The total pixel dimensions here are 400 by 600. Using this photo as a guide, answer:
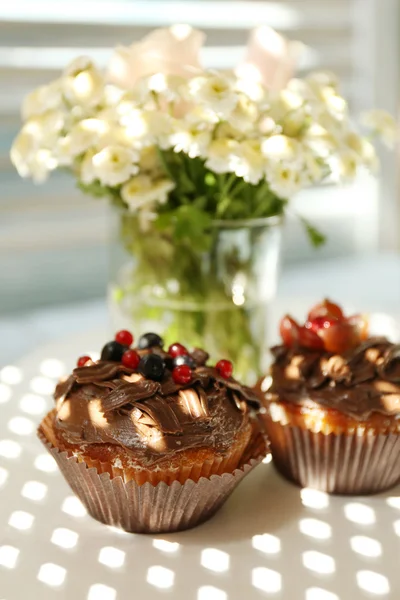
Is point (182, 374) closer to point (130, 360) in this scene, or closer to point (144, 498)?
point (130, 360)

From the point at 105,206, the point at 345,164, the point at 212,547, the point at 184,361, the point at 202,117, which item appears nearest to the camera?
the point at 212,547

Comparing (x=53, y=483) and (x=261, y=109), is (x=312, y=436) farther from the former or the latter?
(x=261, y=109)

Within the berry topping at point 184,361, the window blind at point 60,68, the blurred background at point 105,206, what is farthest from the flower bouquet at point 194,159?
the window blind at point 60,68

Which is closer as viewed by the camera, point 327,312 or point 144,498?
point 144,498

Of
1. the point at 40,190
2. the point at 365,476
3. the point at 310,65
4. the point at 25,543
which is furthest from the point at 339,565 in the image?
the point at 310,65

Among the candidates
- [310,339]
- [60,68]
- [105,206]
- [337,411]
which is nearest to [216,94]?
[310,339]

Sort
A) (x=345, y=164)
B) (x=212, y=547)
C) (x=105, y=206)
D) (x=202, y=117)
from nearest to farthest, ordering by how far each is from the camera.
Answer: (x=212, y=547)
(x=202, y=117)
(x=345, y=164)
(x=105, y=206)

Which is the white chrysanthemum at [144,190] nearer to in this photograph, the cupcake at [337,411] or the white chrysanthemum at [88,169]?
the white chrysanthemum at [88,169]

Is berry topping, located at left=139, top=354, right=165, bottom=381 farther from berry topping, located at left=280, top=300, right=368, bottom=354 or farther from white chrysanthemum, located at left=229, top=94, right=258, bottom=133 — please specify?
white chrysanthemum, located at left=229, top=94, right=258, bottom=133

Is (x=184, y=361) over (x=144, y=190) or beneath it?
beneath
